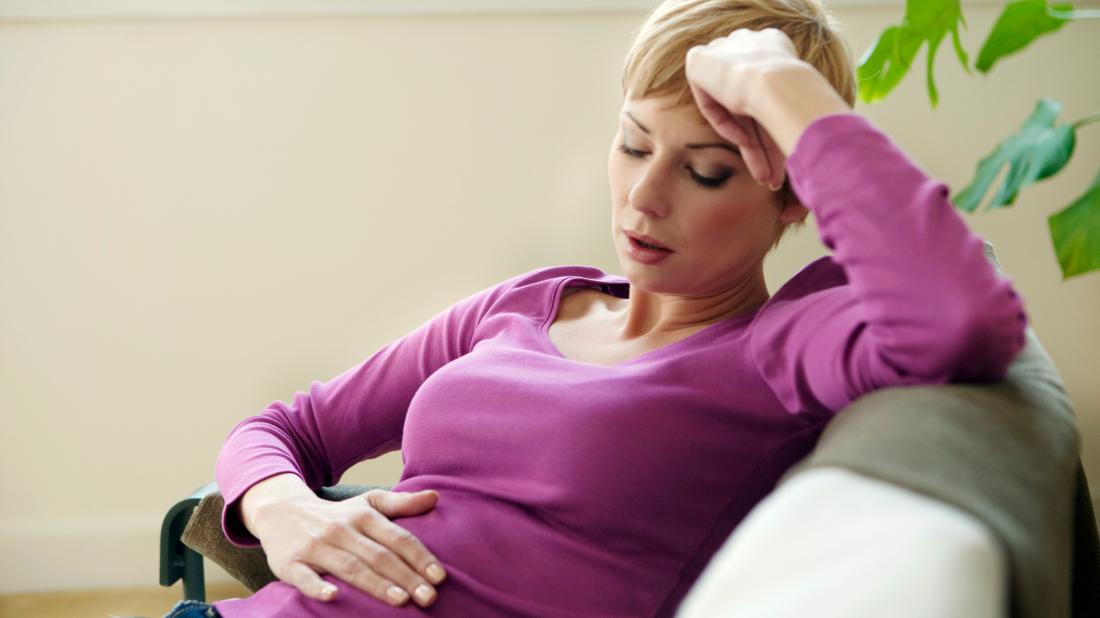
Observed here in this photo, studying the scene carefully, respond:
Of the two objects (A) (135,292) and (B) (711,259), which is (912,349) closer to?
(B) (711,259)

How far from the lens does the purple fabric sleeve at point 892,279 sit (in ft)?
2.64

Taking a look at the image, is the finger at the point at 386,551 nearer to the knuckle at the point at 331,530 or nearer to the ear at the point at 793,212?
the knuckle at the point at 331,530

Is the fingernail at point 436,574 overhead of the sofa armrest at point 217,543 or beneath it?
overhead

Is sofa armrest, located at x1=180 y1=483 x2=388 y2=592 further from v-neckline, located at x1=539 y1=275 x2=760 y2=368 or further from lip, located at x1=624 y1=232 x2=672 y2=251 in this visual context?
lip, located at x1=624 y1=232 x2=672 y2=251

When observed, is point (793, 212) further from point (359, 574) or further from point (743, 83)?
point (359, 574)

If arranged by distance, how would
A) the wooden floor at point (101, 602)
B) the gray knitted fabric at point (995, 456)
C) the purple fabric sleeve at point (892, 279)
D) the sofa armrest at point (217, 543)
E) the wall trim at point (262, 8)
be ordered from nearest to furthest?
the gray knitted fabric at point (995, 456), the purple fabric sleeve at point (892, 279), the sofa armrest at point (217, 543), the wall trim at point (262, 8), the wooden floor at point (101, 602)

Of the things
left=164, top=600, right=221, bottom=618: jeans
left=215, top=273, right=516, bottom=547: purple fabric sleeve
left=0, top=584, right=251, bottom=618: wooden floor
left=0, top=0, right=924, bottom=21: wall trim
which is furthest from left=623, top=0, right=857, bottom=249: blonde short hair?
left=0, top=584, right=251, bottom=618: wooden floor

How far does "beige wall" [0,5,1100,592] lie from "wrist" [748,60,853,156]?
1341mm

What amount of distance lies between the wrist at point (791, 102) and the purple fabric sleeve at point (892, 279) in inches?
0.9

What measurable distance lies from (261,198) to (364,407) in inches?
39.4

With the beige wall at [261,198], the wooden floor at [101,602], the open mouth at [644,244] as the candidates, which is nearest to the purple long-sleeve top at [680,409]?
the open mouth at [644,244]

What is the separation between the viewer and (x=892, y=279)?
0.84m

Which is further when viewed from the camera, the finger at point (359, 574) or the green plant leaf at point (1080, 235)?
the finger at point (359, 574)

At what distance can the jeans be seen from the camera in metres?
1.04
